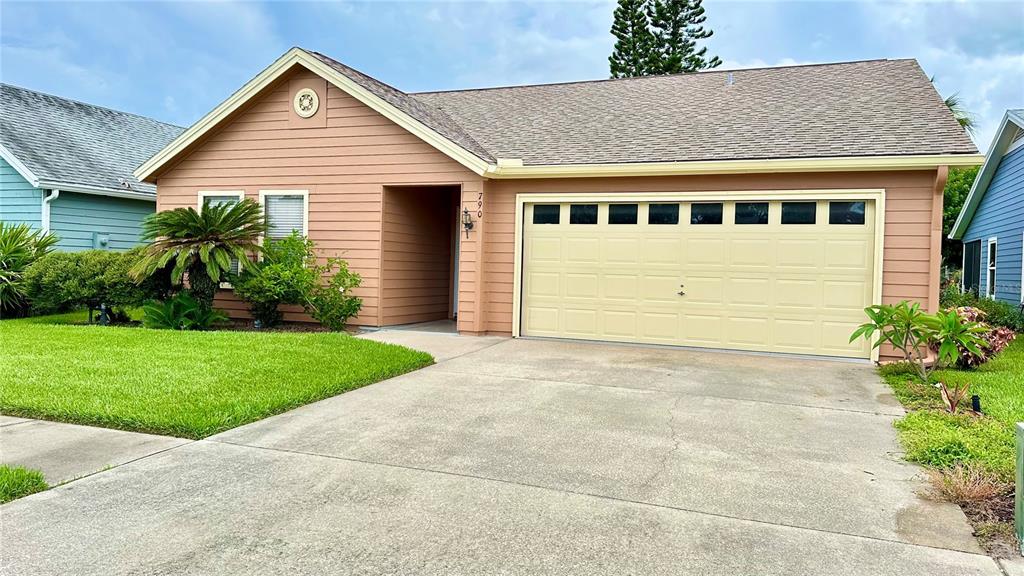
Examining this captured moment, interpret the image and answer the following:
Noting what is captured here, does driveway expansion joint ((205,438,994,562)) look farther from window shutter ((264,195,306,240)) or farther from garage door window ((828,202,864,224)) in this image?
window shutter ((264,195,306,240))

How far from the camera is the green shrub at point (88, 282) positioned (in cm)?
1046

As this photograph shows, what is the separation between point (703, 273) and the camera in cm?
966

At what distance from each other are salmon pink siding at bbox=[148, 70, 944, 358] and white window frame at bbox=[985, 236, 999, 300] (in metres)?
9.81

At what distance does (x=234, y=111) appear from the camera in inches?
447

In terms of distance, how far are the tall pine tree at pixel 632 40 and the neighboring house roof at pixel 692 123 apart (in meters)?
16.1

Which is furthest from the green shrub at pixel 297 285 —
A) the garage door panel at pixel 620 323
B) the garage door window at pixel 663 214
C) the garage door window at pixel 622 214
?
the garage door window at pixel 663 214

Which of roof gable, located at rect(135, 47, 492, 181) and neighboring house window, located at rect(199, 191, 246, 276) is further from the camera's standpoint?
neighboring house window, located at rect(199, 191, 246, 276)

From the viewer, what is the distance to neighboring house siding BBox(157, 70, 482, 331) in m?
10.7

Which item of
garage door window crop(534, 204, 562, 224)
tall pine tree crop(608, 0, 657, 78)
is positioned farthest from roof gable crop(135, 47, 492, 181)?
tall pine tree crop(608, 0, 657, 78)

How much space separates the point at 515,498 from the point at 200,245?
26.7 ft

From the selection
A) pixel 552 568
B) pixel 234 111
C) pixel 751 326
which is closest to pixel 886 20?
pixel 751 326

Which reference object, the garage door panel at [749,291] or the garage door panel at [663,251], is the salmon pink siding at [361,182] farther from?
the garage door panel at [749,291]

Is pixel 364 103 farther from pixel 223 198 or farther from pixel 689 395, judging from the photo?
pixel 689 395

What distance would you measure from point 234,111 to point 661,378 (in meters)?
8.73
